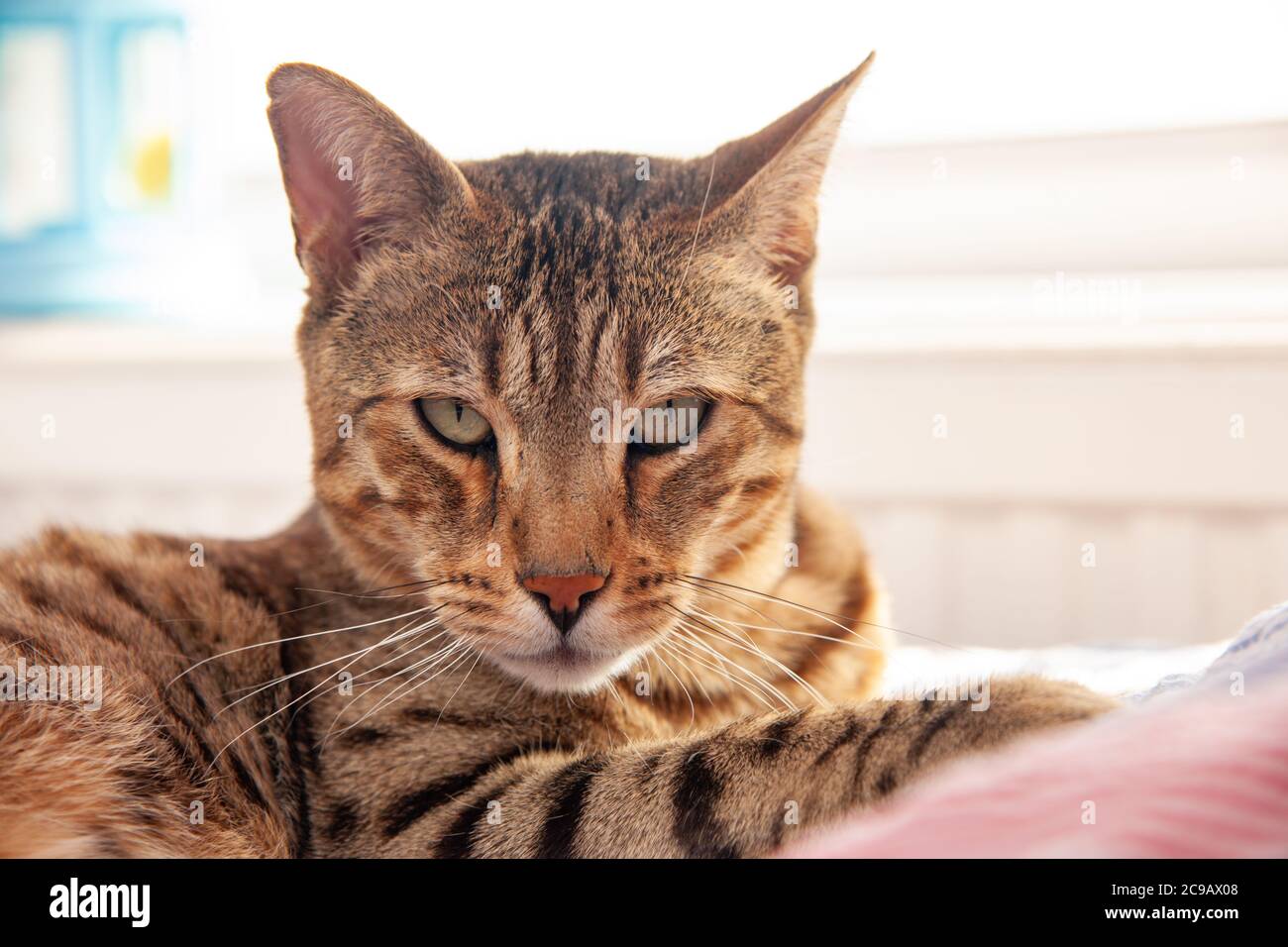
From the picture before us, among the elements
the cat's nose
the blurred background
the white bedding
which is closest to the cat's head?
the cat's nose

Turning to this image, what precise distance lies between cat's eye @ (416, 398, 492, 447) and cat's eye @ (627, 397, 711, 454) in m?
0.13

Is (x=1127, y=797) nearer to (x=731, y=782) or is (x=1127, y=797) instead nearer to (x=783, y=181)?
(x=731, y=782)

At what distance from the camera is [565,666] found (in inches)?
34.8

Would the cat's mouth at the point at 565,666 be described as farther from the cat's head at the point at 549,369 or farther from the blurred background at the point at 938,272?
the blurred background at the point at 938,272

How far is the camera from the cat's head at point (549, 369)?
0.88 meters

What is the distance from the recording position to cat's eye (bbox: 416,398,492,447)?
0.96 metres

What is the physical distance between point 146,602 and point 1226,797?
912mm

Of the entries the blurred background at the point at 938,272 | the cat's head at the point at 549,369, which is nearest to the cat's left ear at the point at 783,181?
the cat's head at the point at 549,369

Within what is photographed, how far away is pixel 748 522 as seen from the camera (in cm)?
103

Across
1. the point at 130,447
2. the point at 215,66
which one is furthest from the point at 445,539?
the point at 215,66

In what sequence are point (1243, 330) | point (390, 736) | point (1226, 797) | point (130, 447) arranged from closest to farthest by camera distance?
point (1226, 797) → point (390, 736) → point (1243, 330) → point (130, 447)

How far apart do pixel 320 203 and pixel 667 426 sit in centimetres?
41

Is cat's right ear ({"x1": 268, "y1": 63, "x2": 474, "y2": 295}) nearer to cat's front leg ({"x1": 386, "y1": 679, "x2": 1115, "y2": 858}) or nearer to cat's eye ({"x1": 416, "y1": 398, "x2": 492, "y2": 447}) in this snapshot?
cat's eye ({"x1": 416, "y1": 398, "x2": 492, "y2": 447})
